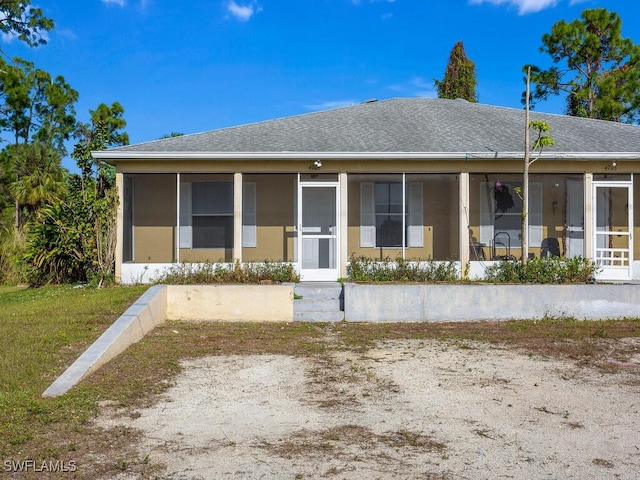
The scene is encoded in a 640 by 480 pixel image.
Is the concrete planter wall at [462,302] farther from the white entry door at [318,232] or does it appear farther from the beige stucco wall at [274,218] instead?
the beige stucco wall at [274,218]

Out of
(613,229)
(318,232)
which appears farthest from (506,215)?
(318,232)

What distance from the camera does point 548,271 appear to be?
11680mm

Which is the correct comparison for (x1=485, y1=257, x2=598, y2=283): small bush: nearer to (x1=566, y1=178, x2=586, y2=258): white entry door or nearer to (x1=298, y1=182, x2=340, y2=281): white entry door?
(x1=566, y1=178, x2=586, y2=258): white entry door

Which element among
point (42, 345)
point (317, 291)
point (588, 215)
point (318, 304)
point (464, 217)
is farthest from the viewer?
point (588, 215)

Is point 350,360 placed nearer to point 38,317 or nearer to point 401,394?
point 401,394

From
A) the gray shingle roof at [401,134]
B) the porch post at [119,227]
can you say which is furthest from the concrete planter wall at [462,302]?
the porch post at [119,227]

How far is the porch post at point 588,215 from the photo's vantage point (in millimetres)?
13625

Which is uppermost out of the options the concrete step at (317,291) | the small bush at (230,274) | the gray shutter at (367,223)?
the gray shutter at (367,223)

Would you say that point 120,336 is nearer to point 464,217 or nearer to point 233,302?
point 233,302

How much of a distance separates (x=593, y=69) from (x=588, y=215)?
1750cm

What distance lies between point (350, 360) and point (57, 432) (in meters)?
3.89

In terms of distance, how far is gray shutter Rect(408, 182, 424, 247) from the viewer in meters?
14.6

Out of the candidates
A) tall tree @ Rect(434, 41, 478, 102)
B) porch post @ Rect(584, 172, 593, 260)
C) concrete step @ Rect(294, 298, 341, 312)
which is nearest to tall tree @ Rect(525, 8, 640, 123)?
tall tree @ Rect(434, 41, 478, 102)

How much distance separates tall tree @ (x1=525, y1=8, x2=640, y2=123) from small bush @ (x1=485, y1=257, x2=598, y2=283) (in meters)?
17.1
